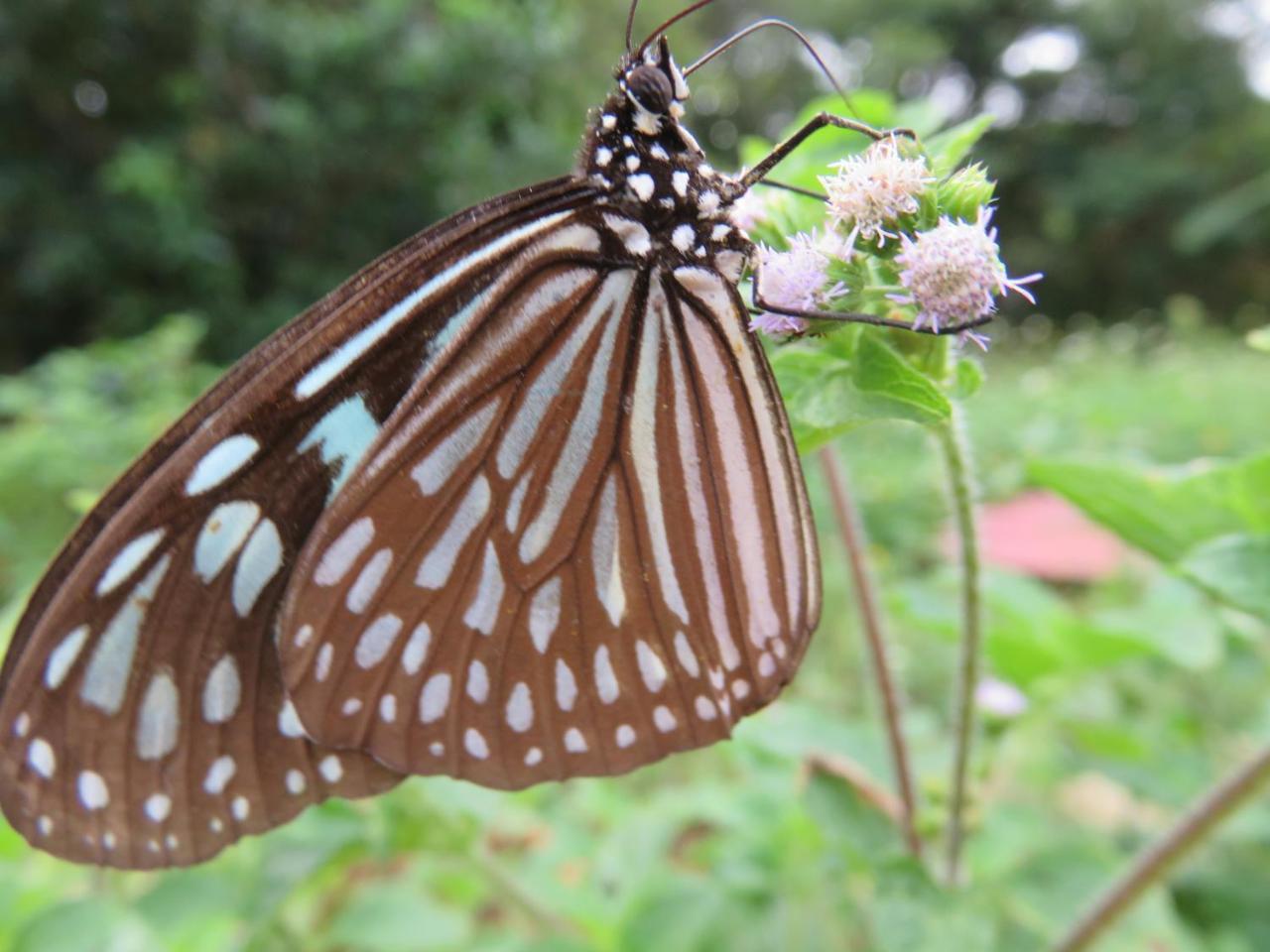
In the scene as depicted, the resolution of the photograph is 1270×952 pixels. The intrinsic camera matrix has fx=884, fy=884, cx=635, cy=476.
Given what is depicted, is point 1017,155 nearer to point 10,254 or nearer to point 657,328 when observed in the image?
point 10,254

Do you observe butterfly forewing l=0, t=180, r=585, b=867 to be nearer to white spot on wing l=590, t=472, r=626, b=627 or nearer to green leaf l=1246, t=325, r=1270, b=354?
white spot on wing l=590, t=472, r=626, b=627

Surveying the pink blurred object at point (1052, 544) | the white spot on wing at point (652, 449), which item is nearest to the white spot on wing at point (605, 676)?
the white spot on wing at point (652, 449)

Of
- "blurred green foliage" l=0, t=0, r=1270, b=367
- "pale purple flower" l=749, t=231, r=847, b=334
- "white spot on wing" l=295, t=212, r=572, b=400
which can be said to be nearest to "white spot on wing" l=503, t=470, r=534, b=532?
"white spot on wing" l=295, t=212, r=572, b=400

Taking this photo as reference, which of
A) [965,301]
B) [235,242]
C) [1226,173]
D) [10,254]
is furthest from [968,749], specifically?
[1226,173]

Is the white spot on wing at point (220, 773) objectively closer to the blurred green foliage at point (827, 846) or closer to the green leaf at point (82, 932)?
the blurred green foliage at point (827, 846)

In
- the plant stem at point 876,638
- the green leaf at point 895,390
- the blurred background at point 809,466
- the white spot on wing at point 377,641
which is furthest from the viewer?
the blurred background at point 809,466

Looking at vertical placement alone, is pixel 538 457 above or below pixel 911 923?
above
